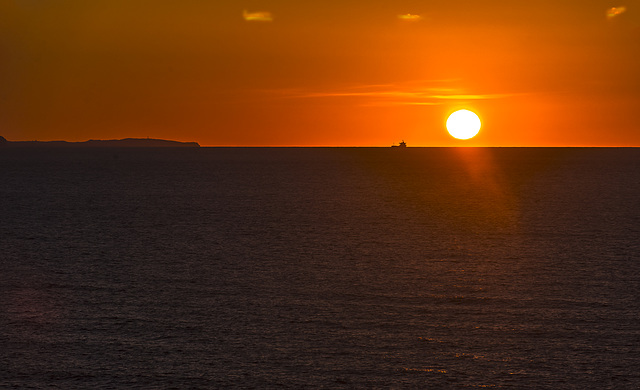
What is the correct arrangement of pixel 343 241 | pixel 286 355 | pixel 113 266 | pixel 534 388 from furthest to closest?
1. pixel 343 241
2. pixel 113 266
3. pixel 286 355
4. pixel 534 388

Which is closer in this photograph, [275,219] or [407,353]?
[407,353]

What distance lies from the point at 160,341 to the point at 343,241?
23195mm

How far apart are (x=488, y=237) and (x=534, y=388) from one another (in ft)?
96.3

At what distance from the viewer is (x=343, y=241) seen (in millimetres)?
42438

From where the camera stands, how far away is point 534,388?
16484 mm

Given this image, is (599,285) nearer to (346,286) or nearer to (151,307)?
(346,286)

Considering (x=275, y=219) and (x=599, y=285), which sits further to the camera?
(x=275, y=219)

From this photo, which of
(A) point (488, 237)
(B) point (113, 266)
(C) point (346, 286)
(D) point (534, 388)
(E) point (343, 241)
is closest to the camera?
(D) point (534, 388)

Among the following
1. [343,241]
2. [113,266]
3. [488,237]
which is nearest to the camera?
[113,266]

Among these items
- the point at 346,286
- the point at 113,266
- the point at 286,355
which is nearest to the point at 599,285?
the point at 346,286

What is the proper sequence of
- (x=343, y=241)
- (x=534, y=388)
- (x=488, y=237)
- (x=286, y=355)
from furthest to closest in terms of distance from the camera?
(x=488, y=237)
(x=343, y=241)
(x=286, y=355)
(x=534, y=388)

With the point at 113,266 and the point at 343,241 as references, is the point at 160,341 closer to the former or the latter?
the point at 113,266

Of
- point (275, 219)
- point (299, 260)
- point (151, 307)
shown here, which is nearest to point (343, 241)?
point (299, 260)

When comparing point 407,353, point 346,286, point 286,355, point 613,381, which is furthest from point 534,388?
point 346,286
